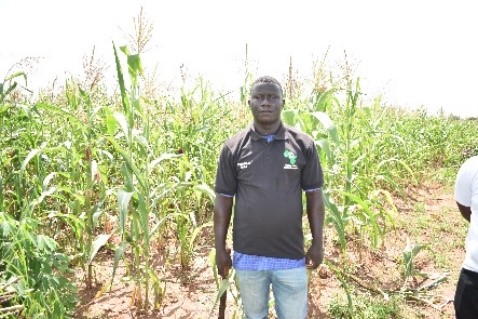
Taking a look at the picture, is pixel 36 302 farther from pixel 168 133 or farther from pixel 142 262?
pixel 168 133

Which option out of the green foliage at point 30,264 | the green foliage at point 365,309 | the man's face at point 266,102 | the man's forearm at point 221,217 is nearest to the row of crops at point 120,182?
the green foliage at point 30,264

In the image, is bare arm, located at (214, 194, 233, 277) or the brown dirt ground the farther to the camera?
the brown dirt ground

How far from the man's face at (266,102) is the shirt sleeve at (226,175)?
0.74 feet

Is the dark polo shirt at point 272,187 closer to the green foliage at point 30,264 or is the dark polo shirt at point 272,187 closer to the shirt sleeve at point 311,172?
the shirt sleeve at point 311,172

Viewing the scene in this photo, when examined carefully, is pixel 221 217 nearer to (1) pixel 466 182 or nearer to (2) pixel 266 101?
(2) pixel 266 101

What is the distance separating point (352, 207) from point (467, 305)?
1.43 m

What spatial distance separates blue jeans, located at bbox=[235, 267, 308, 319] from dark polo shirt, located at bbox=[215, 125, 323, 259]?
0.10 m

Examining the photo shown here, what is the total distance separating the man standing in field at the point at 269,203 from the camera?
6.50 ft

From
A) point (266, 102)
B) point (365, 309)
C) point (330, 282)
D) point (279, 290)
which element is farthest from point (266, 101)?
point (330, 282)

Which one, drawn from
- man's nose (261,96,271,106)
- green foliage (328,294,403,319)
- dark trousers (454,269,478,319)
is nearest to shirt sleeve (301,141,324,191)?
man's nose (261,96,271,106)

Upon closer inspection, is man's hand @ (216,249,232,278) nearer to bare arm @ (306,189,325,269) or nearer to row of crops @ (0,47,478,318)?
bare arm @ (306,189,325,269)

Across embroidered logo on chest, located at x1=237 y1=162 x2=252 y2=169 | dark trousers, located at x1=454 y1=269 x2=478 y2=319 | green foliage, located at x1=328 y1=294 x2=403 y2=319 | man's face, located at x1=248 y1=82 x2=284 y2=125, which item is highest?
man's face, located at x1=248 y1=82 x2=284 y2=125

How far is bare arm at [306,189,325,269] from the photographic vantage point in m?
2.08

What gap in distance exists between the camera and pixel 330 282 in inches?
134
